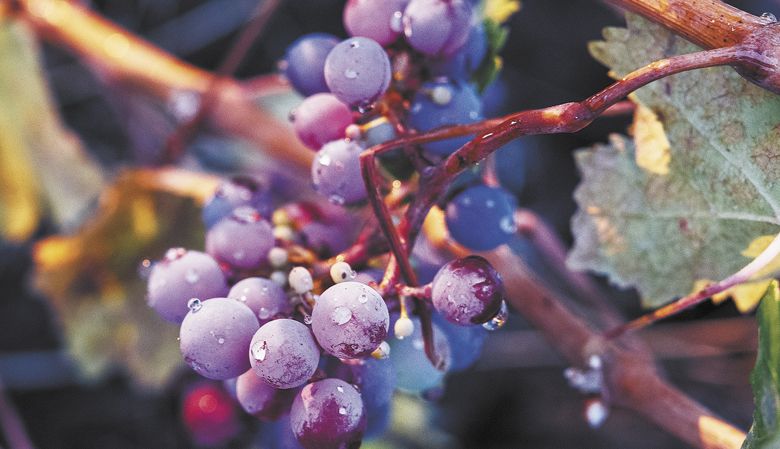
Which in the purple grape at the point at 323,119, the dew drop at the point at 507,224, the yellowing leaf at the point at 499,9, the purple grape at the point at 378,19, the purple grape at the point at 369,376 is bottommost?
the purple grape at the point at 369,376

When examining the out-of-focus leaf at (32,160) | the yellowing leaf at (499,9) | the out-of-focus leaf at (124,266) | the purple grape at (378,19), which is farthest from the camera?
the out-of-focus leaf at (32,160)

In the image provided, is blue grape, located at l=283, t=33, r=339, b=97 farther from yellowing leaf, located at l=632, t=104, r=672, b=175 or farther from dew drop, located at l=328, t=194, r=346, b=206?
yellowing leaf, located at l=632, t=104, r=672, b=175

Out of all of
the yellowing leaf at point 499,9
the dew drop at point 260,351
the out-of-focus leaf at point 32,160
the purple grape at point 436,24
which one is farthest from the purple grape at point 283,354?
the out-of-focus leaf at point 32,160

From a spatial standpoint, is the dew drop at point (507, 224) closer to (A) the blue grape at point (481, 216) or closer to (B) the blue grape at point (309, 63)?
(A) the blue grape at point (481, 216)

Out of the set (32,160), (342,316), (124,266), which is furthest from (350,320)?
(32,160)

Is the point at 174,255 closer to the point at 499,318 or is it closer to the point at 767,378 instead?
the point at 499,318

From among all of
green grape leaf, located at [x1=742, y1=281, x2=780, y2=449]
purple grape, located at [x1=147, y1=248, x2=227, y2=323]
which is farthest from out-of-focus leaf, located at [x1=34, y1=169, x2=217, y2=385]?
green grape leaf, located at [x1=742, y1=281, x2=780, y2=449]
